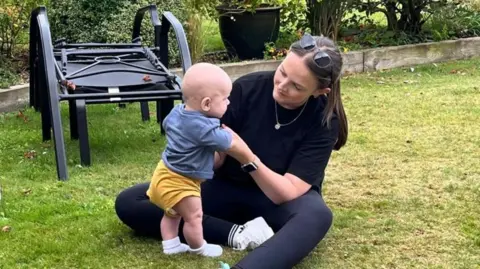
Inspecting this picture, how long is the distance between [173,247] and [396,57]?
5.81 meters

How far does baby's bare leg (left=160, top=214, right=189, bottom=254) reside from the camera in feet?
10.3

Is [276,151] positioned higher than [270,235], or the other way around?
[276,151]

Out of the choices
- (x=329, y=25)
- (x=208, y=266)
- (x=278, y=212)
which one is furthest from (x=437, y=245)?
(x=329, y=25)

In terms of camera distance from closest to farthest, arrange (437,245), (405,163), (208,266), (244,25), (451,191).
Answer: (208,266) < (437,245) < (451,191) < (405,163) < (244,25)

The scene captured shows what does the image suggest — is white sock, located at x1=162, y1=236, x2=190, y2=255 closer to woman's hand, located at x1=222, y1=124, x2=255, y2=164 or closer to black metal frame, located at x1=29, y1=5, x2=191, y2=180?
woman's hand, located at x1=222, y1=124, x2=255, y2=164

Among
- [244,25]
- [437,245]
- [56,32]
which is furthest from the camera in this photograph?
[244,25]

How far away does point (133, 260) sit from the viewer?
3.13 meters

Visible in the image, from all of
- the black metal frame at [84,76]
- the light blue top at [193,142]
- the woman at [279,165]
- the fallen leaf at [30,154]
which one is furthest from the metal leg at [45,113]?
the light blue top at [193,142]

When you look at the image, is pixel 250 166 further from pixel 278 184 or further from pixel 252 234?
pixel 252 234

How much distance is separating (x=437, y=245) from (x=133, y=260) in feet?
4.41

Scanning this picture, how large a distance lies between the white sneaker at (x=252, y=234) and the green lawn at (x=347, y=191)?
0.06m

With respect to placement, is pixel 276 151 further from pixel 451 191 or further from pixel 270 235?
pixel 451 191

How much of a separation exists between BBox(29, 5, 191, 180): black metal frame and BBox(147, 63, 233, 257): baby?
1.45 meters

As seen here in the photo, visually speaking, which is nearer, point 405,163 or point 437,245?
point 437,245
